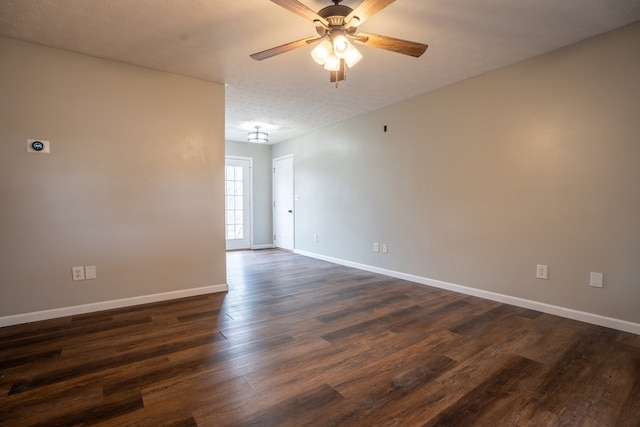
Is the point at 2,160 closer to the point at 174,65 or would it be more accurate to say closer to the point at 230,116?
the point at 174,65

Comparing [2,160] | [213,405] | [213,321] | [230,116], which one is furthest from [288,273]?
[2,160]

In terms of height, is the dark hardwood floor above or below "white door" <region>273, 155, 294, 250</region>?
below

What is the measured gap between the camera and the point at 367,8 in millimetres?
1749

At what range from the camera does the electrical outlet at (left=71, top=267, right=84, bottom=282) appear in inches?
113

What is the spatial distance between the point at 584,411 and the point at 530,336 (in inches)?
35.7

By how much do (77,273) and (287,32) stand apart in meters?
2.91

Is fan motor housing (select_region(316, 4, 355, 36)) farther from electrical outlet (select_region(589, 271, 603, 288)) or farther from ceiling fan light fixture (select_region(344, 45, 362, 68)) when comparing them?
electrical outlet (select_region(589, 271, 603, 288))

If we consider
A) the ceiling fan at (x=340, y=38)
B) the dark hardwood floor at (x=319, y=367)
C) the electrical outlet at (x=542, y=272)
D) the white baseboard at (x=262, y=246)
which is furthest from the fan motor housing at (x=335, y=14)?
the white baseboard at (x=262, y=246)

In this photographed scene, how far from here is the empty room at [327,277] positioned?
5.69 feet

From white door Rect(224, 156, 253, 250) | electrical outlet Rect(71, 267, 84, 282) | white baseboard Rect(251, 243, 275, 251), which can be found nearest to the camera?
electrical outlet Rect(71, 267, 84, 282)

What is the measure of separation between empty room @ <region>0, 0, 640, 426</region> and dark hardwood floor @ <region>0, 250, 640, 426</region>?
0.05 ft

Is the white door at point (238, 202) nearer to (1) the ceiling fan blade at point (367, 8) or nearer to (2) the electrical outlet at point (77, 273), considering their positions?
(2) the electrical outlet at point (77, 273)

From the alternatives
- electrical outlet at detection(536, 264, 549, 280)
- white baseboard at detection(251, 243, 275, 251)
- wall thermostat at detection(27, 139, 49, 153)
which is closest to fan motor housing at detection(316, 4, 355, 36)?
wall thermostat at detection(27, 139, 49, 153)

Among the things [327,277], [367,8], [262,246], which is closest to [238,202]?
[262,246]
